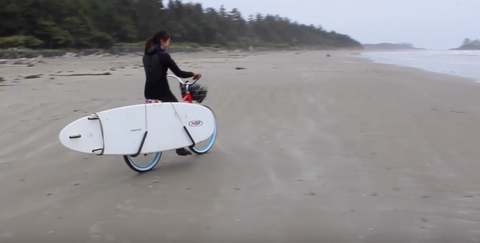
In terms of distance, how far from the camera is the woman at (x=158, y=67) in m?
5.62

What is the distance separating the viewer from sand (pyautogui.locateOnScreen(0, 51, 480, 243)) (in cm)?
380

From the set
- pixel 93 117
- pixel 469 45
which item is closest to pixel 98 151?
pixel 93 117

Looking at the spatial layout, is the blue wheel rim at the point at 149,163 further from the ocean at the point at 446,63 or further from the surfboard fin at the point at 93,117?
the ocean at the point at 446,63

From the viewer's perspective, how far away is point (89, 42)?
38.5 m

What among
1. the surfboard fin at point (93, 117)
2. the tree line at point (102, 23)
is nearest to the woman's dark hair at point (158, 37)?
the surfboard fin at point (93, 117)

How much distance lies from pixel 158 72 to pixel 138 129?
2.38 ft

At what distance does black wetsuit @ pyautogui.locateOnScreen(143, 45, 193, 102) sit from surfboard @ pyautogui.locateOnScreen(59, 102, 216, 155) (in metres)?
0.27

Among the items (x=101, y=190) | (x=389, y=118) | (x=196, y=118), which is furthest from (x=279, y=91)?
(x=101, y=190)

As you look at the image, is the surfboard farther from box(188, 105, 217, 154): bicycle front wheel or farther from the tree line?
the tree line

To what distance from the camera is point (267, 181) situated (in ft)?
16.3

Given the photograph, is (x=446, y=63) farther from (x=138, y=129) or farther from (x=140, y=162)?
(x=138, y=129)

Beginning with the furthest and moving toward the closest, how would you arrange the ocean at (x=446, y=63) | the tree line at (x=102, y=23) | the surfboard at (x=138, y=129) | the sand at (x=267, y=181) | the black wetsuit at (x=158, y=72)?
1. the tree line at (x=102, y=23)
2. the ocean at (x=446, y=63)
3. the black wetsuit at (x=158, y=72)
4. the surfboard at (x=138, y=129)
5. the sand at (x=267, y=181)

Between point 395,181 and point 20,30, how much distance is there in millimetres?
34373

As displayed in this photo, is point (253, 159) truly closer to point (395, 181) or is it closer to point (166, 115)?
point (166, 115)
